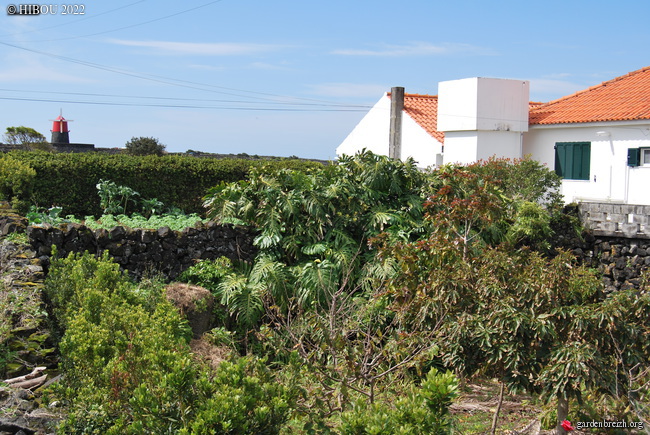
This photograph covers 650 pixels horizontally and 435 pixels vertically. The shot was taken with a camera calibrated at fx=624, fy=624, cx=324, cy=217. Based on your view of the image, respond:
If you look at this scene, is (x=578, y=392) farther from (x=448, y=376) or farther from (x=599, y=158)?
(x=599, y=158)

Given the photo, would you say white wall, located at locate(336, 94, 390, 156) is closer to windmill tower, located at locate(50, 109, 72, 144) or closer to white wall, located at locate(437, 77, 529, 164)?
white wall, located at locate(437, 77, 529, 164)

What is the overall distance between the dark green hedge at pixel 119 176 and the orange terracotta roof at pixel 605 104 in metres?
11.1

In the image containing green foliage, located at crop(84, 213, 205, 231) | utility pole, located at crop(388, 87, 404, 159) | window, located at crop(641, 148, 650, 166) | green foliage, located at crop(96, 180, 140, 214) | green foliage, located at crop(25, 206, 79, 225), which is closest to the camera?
green foliage, located at crop(25, 206, 79, 225)

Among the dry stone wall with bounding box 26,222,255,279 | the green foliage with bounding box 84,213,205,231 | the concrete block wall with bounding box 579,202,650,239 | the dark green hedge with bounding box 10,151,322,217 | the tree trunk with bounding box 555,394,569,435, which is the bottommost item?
the tree trunk with bounding box 555,394,569,435

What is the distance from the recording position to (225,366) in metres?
4.19

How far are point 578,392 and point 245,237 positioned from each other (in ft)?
22.3

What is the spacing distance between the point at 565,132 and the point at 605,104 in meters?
1.54

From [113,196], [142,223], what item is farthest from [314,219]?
[113,196]

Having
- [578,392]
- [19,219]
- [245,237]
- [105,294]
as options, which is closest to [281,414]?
[578,392]

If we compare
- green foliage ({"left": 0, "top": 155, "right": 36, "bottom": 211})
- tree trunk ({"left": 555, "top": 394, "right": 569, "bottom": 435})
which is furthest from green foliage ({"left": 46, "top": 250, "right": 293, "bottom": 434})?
green foliage ({"left": 0, "top": 155, "right": 36, "bottom": 211})

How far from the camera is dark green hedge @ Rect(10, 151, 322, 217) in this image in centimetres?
1344

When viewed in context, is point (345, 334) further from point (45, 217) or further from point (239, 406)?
point (45, 217)

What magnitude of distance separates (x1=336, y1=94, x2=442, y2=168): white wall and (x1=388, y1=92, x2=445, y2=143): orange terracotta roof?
186 millimetres

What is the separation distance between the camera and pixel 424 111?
26.0 meters
